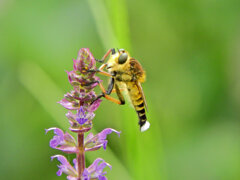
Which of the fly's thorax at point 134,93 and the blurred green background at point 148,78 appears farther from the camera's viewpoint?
the blurred green background at point 148,78

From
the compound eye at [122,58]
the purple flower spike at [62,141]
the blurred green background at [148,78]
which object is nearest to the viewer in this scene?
the purple flower spike at [62,141]

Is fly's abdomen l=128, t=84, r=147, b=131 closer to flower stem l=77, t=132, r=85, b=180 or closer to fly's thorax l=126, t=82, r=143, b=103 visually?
fly's thorax l=126, t=82, r=143, b=103

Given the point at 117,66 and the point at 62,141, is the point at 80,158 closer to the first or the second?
the point at 62,141

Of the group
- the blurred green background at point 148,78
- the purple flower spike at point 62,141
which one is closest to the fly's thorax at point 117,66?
the blurred green background at point 148,78

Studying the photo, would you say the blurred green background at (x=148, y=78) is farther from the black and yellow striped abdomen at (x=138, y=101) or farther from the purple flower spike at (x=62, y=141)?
the purple flower spike at (x=62, y=141)

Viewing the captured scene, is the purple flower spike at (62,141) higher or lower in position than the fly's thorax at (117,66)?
lower

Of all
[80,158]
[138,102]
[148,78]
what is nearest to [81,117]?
[80,158]

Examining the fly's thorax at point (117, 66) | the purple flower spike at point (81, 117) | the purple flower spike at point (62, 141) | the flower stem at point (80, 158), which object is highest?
the fly's thorax at point (117, 66)

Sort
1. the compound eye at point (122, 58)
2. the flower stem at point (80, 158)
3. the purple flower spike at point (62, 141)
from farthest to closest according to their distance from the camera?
the compound eye at point (122, 58)
the purple flower spike at point (62, 141)
the flower stem at point (80, 158)

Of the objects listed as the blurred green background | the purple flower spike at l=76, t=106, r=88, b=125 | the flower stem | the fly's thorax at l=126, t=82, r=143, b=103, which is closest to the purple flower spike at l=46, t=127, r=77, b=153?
the flower stem
